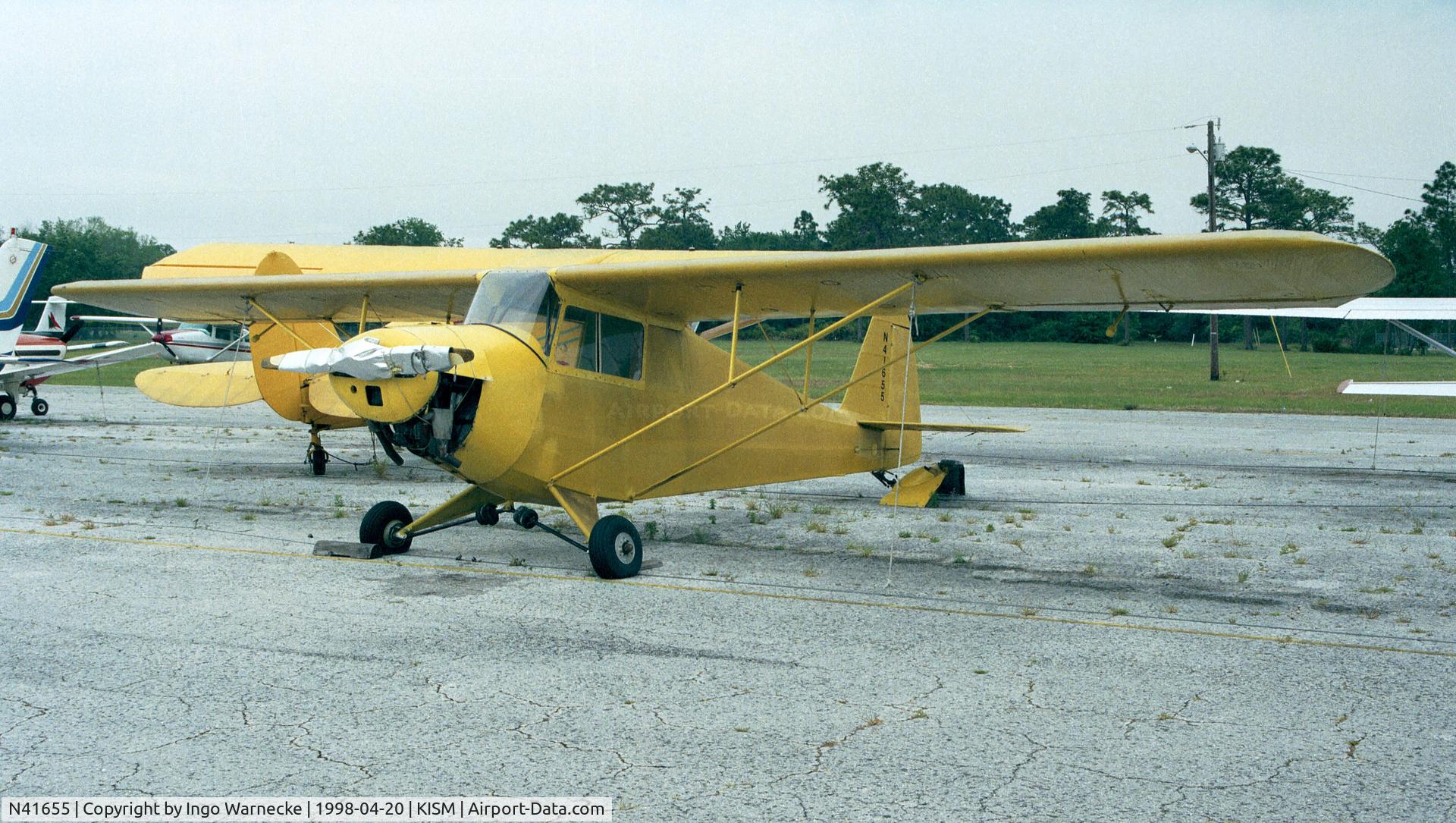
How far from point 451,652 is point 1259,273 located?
19.0 ft

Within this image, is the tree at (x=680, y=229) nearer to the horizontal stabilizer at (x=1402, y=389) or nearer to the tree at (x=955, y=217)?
the tree at (x=955, y=217)

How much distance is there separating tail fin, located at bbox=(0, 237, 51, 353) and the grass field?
13.9m

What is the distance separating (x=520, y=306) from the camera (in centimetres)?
826

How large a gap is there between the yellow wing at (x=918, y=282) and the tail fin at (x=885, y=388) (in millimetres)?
2282

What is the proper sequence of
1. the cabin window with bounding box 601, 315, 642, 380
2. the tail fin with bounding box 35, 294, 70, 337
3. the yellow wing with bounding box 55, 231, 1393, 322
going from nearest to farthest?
the yellow wing with bounding box 55, 231, 1393, 322 → the cabin window with bounding box 601, 315, 642, 380 → the tail fin with bounding box 35, 294, 70, 337

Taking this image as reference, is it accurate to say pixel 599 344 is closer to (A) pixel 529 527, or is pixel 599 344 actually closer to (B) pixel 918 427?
(A) pixel 529 527

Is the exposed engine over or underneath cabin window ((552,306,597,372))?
underneath

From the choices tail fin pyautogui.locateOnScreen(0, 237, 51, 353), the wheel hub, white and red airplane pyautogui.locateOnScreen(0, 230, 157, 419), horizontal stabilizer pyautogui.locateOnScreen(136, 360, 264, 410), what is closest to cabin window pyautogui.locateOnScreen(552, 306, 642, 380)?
the wheel hub

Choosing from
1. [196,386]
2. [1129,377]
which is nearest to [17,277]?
[196,386]

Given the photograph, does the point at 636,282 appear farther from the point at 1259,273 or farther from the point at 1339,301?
the point at 1339,301

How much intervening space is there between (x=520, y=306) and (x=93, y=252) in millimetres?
100046

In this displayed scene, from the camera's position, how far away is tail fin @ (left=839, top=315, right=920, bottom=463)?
12.5 metres

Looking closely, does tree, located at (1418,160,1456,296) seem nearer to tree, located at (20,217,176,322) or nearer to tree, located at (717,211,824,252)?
tree, located at (717,211,824,252)

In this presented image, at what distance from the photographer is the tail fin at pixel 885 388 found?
12.5 metres
